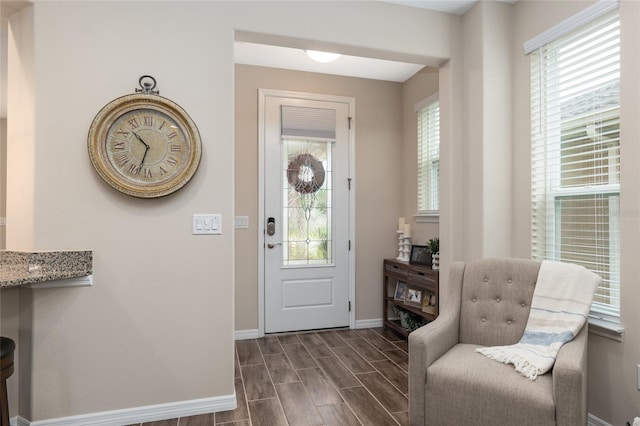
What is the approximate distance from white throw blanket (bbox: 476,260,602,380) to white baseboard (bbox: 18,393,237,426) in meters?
1.53

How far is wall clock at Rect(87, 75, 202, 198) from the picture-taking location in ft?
6.85

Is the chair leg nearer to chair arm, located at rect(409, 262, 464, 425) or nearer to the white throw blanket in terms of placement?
chair arm, located at rect(409, 262, 464, 425)

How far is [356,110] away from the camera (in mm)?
4027

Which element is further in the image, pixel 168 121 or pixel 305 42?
pixel 305 42

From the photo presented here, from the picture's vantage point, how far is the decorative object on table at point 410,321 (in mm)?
3543

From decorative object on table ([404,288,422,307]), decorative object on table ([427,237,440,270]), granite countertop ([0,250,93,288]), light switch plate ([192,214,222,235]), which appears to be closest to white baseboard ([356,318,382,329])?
decorative object on table ([404,288,422,307])

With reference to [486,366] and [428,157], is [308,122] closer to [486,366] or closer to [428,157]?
[428,157]

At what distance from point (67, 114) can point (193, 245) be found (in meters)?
0.97

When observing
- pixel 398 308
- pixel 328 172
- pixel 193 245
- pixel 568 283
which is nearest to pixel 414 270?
pixel 398 308

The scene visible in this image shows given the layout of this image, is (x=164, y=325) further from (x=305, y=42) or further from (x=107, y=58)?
(x=305, y=42)

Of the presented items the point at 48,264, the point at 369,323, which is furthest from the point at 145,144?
the point at 369,323

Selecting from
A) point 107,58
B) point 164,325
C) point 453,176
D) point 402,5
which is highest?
point 402,5

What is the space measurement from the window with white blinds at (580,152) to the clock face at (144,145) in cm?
217

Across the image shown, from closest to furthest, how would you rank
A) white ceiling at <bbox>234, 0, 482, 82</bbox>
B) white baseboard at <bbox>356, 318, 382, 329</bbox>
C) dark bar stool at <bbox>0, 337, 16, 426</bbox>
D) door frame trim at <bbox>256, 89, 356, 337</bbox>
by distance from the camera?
dark bar stool at <bbox>0, 337, 16, 426</bbox>
white ceiling at <bbox>234, 0, 482, 82</bbox>
door frame trim at <bbox>256, 89, 356, 337</bbox>
white baseboard at <bbox>356, 318, 382, 329</bbox>
